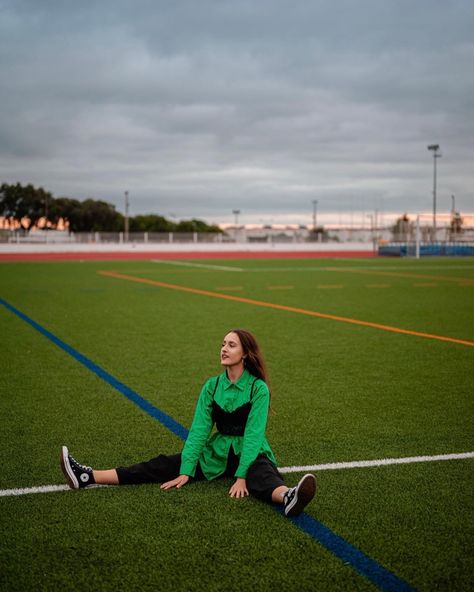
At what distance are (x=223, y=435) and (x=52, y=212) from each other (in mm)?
87801

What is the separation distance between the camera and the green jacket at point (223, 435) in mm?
3785

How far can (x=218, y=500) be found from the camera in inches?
142

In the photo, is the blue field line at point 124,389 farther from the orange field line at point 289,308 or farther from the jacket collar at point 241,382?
the orange field line at point 289,308

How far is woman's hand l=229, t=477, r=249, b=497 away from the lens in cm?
363

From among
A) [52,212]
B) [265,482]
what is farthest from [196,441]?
[52,212]

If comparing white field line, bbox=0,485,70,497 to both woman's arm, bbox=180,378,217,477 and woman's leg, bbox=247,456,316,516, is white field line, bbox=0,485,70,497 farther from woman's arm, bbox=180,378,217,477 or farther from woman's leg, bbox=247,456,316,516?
woman's leg, bbox=247,456,316,516

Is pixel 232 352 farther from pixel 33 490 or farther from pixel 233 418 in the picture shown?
pixel 33 490

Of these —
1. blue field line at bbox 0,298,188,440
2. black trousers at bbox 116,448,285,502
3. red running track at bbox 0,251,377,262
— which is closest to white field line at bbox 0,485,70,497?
black trousers at bbox 116,448,285,502

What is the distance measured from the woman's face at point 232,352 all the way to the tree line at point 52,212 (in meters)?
87.3

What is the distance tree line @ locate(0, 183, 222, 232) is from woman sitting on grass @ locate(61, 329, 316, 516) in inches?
3437

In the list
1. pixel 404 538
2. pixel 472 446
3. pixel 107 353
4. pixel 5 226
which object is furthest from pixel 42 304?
pixel 5 226

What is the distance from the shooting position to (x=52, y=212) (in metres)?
87.8

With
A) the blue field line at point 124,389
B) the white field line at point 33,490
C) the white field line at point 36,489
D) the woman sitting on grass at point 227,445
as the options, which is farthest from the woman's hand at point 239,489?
the blue field line at point 124,389

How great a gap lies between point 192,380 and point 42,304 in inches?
309
